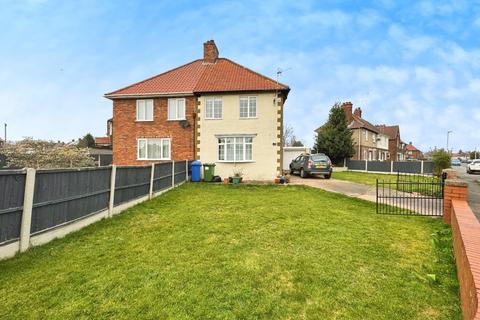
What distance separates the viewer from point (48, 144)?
79.8ft

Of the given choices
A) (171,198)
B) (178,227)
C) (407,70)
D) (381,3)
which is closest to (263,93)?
(381,3)

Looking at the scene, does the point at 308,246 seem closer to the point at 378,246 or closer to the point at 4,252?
the point at 378,246

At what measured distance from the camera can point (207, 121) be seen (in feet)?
56.7

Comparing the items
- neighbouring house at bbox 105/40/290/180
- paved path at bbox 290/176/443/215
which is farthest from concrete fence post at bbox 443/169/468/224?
neighbouring house at bbox 105/40/290/180

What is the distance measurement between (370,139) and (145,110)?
35.1 meters

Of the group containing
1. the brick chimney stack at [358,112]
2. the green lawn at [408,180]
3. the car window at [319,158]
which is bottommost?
the green lawn at [408,180]

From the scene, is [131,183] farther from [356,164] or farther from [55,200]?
[356,164]

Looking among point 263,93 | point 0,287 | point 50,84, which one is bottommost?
point 0,287

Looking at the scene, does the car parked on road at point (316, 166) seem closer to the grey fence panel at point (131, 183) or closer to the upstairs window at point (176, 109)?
the upstairs window at point (176, 109)

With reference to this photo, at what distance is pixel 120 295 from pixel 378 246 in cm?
461

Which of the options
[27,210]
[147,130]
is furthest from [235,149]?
[27,210]

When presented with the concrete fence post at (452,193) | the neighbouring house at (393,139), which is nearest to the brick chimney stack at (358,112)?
the neighbouring house at (393,139)

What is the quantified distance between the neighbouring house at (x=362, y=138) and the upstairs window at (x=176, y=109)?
2286cm

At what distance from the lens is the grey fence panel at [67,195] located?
514cm
